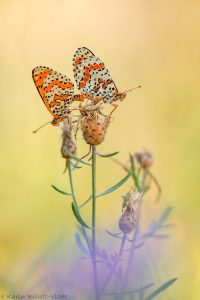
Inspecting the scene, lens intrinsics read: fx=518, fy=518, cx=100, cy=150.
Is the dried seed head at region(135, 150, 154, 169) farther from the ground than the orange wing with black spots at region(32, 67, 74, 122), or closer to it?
closer to it

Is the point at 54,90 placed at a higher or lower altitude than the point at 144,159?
higher

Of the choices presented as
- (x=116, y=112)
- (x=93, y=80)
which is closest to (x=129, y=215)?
(x=93, y=80)

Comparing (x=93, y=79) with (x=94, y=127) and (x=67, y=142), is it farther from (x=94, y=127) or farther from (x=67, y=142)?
(x=67, y=142)

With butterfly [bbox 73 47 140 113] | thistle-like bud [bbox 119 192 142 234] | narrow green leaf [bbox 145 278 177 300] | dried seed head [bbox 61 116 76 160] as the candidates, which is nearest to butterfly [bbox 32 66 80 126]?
butterfly [bbox 73 47 140 113]

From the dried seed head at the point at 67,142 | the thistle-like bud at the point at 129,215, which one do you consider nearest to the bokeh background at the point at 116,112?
the thistle-like bud at the point at 129,215

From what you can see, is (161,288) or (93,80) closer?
(161,288)

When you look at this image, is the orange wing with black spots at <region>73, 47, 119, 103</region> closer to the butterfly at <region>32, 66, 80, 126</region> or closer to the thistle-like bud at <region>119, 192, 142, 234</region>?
the butterfly at <region>32, 66, 80, 126</region>

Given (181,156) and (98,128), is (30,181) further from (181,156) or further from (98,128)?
(98,128)

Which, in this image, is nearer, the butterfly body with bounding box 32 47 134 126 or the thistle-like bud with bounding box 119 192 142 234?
the thistle-like bud with bounding box 119 192 142 234
